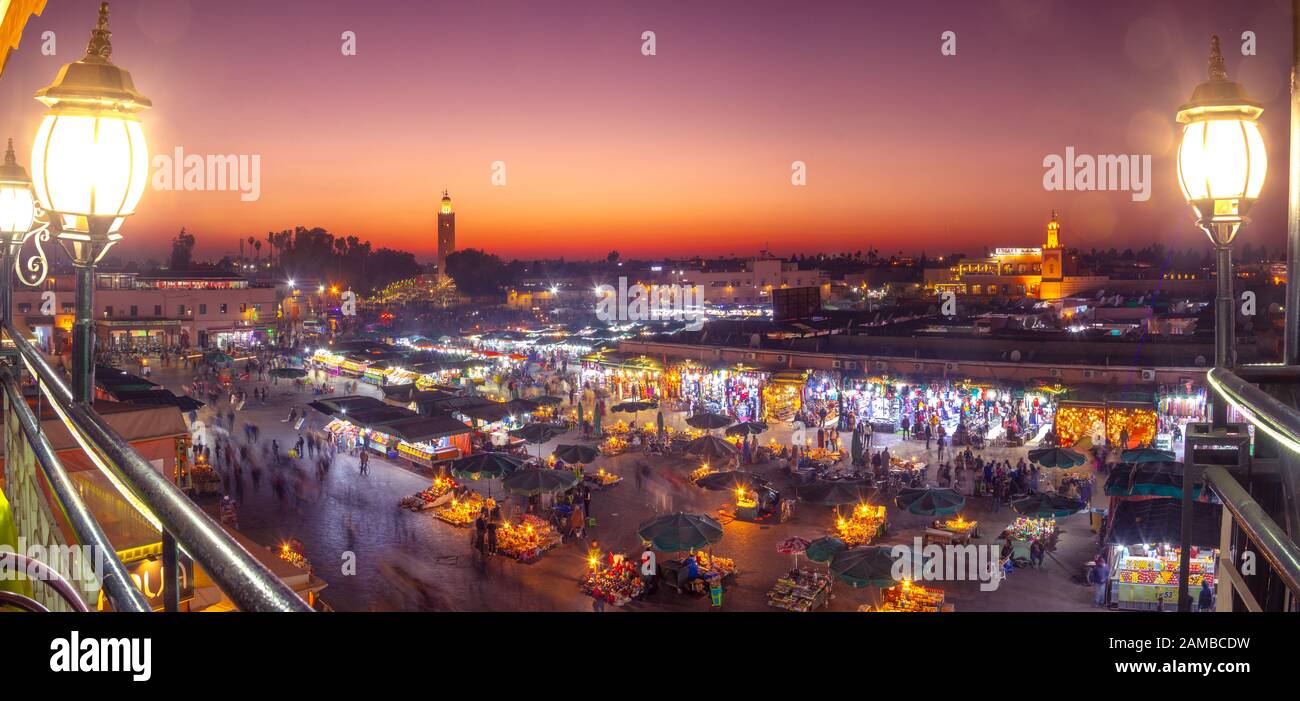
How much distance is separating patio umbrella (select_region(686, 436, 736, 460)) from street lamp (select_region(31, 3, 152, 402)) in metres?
15.0

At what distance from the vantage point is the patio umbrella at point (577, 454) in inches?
655

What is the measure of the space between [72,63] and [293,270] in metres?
106

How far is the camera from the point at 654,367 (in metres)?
27.8

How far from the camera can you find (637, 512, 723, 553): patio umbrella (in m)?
11.4

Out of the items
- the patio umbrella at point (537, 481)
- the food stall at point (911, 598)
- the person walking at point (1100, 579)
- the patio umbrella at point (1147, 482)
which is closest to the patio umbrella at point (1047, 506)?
the patio umbrella at point (1147, 482)

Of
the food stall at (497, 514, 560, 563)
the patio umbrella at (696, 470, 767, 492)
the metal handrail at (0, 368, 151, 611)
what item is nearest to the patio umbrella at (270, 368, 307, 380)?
the food stall at (497, 514, 560, 563)

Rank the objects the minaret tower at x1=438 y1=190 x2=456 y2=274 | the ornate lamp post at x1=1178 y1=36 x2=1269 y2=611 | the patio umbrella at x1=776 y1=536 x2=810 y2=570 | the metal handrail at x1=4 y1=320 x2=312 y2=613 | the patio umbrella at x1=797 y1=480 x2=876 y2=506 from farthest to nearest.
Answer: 1. the minaret tower at x1=438 y1=190 x2=456 y2=274
2. the patio umbrella at x1=797 y1=480 x2=876 y2=506
3. the patio umbrella at x1=776 y1=536 x2=810 y2=570
4. the ornate lamp post at x1=1178 y1=36 x2=1269 y2=611
5. the metal handrail at x1=4 y1=320 x2=312 y2=613

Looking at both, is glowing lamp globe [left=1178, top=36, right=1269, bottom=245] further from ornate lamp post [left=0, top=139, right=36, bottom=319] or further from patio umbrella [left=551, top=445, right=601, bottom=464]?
patio umbrella [left=551, top=445, right=601, bottom=464]

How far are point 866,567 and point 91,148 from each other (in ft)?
30.9

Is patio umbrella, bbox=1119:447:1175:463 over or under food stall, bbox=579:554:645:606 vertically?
over

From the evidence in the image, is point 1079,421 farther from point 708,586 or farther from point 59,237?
point 59,237

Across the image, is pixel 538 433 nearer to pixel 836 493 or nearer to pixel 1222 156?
pixel 836 493

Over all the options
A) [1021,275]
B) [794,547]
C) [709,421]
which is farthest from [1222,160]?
[1021,275]

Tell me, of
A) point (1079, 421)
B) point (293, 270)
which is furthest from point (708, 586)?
point (293, 270)
